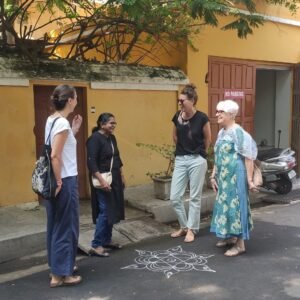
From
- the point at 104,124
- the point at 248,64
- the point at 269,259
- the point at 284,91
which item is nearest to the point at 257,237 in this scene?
the point at 269,259

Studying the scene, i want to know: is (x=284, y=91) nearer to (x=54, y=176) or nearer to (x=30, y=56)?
(x=30, y=56)

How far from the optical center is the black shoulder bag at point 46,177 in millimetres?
3832

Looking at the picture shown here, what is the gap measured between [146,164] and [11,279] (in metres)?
3.93

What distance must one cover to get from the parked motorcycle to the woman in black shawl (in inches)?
162

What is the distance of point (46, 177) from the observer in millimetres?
3848

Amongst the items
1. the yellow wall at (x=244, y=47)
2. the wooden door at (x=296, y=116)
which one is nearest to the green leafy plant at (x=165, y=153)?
the yellow wall at (x=244, y=47)

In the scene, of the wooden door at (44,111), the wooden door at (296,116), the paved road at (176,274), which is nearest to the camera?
Result: the paved road at (176,274)

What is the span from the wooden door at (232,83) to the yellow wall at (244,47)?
0.14 m

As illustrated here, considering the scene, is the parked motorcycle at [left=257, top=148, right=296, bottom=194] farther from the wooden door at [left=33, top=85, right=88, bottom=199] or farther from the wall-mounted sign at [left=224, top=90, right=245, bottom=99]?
the wooden door at [left=33, top=85, right=88, bottom=199]

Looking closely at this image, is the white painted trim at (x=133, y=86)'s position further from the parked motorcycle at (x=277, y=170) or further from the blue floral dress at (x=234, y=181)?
the blue floral dress at (x=234, y=181)

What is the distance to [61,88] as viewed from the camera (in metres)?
3.98

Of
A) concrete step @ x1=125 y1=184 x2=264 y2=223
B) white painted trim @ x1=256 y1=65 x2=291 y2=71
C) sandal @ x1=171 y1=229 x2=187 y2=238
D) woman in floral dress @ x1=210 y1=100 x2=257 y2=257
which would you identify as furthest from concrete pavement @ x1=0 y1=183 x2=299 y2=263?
white painted trim @ x1=256 y1=65 x2=291 y2=71

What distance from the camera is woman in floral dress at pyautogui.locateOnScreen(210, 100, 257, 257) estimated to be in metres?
4.79

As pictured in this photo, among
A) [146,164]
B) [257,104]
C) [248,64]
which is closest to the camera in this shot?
[146,164]
